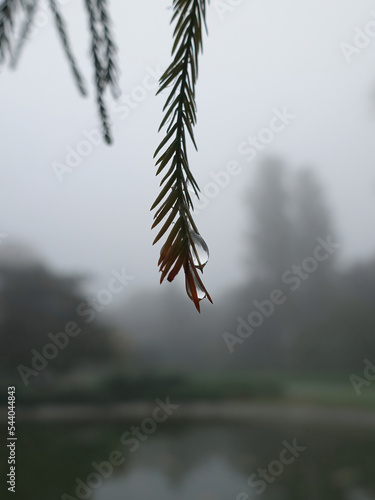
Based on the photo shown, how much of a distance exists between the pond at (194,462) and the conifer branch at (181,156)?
1.33 meters

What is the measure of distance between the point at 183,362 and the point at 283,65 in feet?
2.73

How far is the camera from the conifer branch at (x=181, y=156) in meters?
0.16

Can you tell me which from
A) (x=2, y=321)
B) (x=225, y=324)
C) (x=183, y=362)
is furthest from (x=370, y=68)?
(x=2, y=321)

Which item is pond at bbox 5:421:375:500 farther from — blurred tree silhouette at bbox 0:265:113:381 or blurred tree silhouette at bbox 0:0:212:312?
blurred tree silhouette at bbox 0:0:212:312

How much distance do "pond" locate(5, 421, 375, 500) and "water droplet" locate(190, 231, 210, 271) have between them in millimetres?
1290

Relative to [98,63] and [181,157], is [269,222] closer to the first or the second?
[98,63]

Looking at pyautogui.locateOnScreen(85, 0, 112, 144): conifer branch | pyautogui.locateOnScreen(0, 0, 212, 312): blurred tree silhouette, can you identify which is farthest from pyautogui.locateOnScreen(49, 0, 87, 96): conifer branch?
pyautogui.locateOnScreen(0, 0, 212, 312): blurred tree silhouette

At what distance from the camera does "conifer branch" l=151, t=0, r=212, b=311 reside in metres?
0.16

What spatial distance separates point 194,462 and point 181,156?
1.41 m

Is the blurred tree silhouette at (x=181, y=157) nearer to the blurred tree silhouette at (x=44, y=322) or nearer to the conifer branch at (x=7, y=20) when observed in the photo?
the conifer branch at (x=7, y=20)

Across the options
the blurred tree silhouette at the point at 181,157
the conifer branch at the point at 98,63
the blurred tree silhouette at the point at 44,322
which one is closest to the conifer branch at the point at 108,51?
the conifer branch at the point at 98,63

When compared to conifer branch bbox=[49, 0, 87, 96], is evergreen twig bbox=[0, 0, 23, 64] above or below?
below

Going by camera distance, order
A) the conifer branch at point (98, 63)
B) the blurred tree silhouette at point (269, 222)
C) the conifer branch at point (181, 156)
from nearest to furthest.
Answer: the conifer branch at point (181, 156)
the conifer branch at point (98, 63)
the blurred tree silhouette at point (269, 222)

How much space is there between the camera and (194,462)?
4.74 ft
